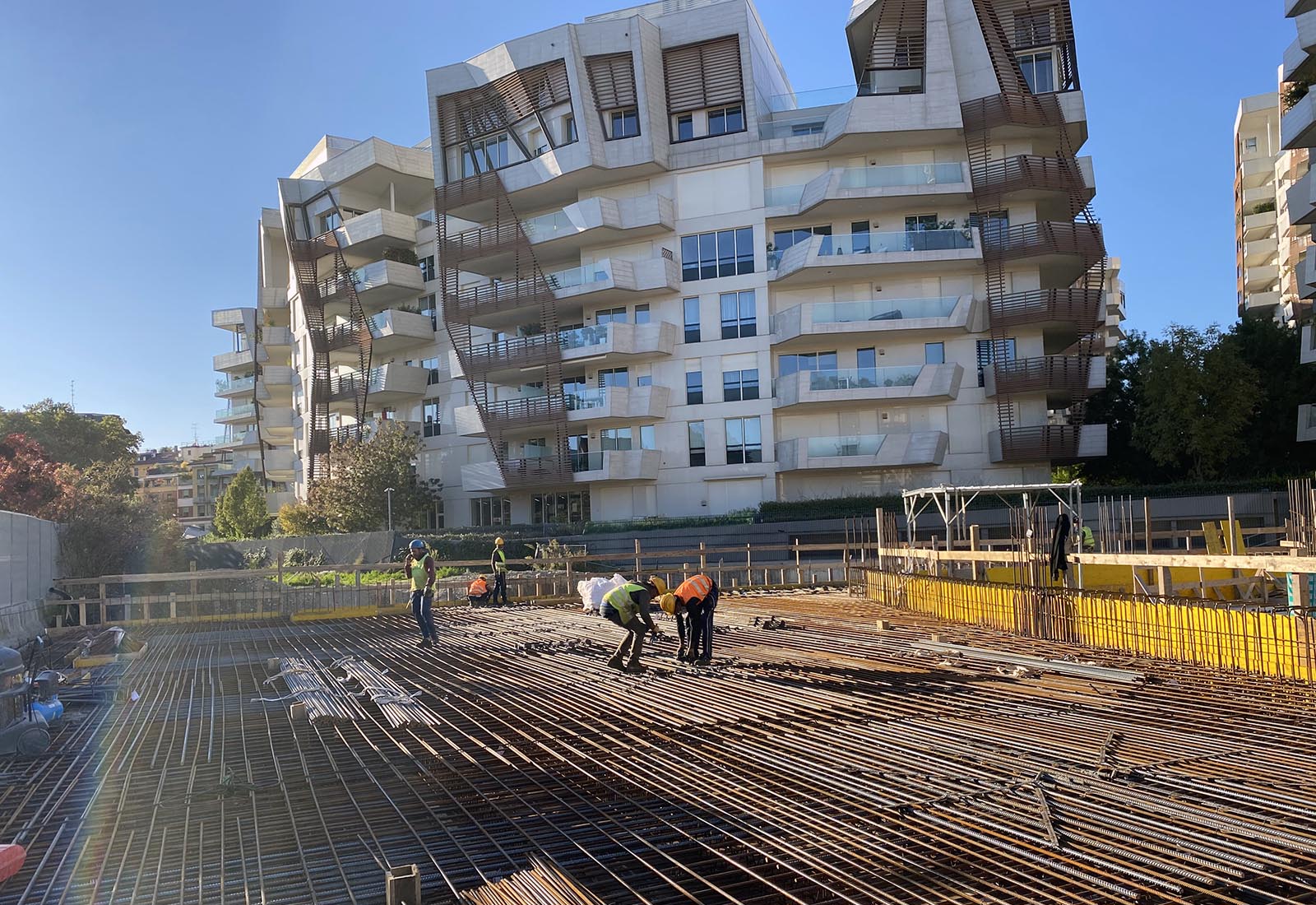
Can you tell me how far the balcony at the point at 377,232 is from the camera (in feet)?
162

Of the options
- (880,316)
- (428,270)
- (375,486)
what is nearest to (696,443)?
(880,316)

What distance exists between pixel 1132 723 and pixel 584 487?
35.2 meters

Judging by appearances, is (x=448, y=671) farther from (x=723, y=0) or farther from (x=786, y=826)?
(x=723, y=0)

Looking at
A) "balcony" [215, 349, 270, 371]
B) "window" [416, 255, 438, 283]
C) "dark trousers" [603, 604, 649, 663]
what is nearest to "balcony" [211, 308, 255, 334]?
"balcony" [215, 349, 270, 371]

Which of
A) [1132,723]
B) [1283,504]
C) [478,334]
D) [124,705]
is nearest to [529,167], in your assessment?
[478,334]

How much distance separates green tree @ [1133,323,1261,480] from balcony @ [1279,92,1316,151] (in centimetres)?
704

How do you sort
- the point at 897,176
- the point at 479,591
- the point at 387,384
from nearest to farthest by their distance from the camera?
the point at 479,591, the point at 897,176, the point at 387,384

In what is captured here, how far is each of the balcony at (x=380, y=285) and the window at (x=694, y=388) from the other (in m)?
16.3

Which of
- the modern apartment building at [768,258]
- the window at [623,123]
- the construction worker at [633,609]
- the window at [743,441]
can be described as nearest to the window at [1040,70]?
the modern apartment building at [768,258]

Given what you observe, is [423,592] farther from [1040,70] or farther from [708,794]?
[1040,70]

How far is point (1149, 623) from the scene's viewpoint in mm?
12938

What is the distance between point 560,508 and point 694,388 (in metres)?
8.07

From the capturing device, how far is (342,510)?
45594 mm

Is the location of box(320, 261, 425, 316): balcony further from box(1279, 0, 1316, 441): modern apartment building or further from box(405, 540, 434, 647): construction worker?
box(1279, 0, 1316, 441): modern apartment building
